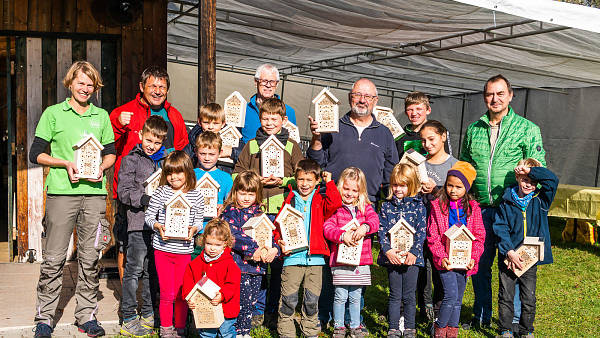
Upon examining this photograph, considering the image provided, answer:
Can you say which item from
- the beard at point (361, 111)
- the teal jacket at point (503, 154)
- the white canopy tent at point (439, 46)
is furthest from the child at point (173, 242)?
the white canopy tent at point (439, 46)

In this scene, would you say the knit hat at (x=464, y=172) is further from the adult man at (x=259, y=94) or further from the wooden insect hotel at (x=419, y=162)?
the adult man at (x=259, y=94)

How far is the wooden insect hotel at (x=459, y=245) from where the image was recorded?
159 inches

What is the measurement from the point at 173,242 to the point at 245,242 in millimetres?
511

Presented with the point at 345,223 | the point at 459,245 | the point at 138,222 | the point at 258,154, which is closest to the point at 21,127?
the point at 138,222

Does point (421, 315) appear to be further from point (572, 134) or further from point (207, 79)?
point (572, 134)

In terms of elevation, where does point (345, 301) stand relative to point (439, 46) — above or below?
below

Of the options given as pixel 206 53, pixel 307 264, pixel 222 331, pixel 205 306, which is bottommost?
pixel 222 331

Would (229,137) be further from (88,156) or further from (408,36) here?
(408,36)

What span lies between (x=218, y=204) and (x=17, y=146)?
10.0 ft

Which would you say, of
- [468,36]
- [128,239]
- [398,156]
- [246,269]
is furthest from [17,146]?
[468,36]

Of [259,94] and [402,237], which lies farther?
[259,94]

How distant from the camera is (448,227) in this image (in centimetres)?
426

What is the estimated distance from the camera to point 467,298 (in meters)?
5.88

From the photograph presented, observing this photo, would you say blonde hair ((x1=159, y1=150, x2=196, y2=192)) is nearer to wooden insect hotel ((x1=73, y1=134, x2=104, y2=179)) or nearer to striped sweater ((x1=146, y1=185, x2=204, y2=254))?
striped sweater ((x1=146, y1=185, x2=204, y2=254))
